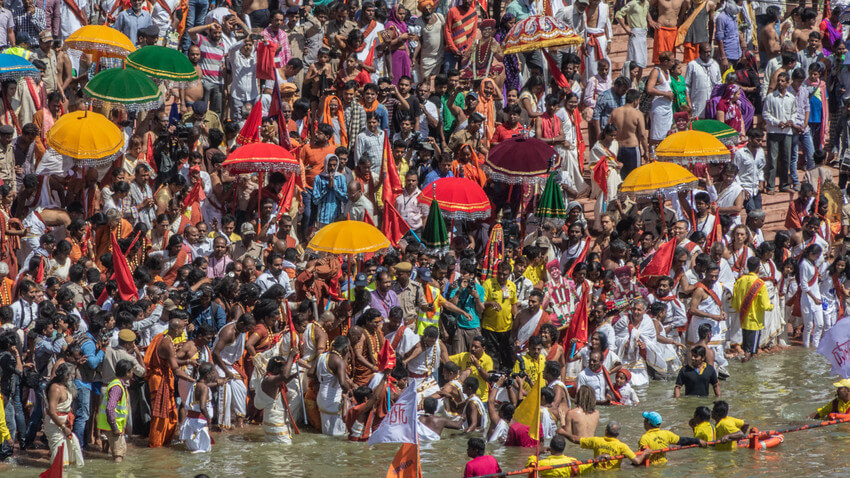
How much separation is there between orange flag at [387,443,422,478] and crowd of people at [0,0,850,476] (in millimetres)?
740

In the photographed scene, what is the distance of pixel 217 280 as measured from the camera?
16828mm

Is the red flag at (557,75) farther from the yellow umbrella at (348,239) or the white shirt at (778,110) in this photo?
the yellow umbrella at (348,239)

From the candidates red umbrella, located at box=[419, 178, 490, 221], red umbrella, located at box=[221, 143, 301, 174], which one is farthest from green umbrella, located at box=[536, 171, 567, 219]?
red umbrella, located at box=[221, 143, 301, 174]

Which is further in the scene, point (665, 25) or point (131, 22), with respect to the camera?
point (665, 25)

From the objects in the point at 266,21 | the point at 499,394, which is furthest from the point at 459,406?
the point at 266,21

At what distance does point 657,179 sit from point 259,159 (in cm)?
537

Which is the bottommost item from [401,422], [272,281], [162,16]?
[401,422]

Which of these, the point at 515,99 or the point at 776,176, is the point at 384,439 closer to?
the point at 515,99

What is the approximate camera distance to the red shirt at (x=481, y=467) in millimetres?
13719

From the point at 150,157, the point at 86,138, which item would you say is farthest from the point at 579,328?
the point at 86,138

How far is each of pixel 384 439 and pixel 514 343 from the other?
4.00 meters

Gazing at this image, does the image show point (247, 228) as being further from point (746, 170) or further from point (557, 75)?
point (746, 170)

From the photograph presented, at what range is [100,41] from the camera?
18.9 meters

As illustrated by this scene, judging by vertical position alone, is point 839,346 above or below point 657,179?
below
